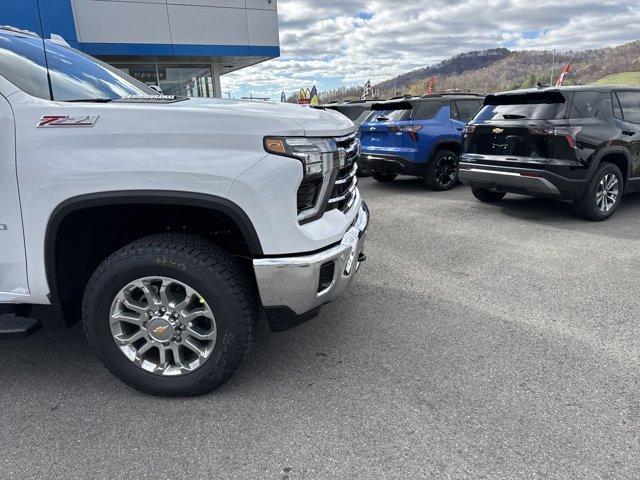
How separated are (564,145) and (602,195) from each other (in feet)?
3.33

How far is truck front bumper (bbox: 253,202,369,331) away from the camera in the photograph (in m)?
2.49

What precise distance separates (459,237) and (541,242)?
92 centimetres

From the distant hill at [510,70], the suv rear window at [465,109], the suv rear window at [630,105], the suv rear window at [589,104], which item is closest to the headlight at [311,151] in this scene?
the suv rear window at [589,104]

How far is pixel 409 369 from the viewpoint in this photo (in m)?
2.96

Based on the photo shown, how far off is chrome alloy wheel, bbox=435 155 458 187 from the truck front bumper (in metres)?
6.63

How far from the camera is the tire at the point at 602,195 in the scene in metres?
6.18

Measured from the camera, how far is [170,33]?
55.9ft

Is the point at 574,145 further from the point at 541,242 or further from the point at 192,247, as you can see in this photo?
the point at 192,247

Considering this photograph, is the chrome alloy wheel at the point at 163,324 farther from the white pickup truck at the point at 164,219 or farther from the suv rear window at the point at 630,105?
the suv rear window at the point at 630,105

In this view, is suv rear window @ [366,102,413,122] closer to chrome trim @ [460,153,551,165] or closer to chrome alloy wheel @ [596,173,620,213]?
chrome trim @ [460,153,551,165]

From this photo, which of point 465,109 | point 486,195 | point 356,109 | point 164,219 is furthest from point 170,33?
point 164,219

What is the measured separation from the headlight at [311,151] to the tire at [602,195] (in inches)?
191

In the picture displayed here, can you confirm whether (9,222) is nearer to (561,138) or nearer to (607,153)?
(561,138)

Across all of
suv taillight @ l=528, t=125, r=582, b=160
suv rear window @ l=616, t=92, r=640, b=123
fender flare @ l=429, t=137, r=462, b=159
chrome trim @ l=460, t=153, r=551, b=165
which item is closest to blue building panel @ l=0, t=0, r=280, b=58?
fender flare @ l=429, t=137, r=462, b=159
